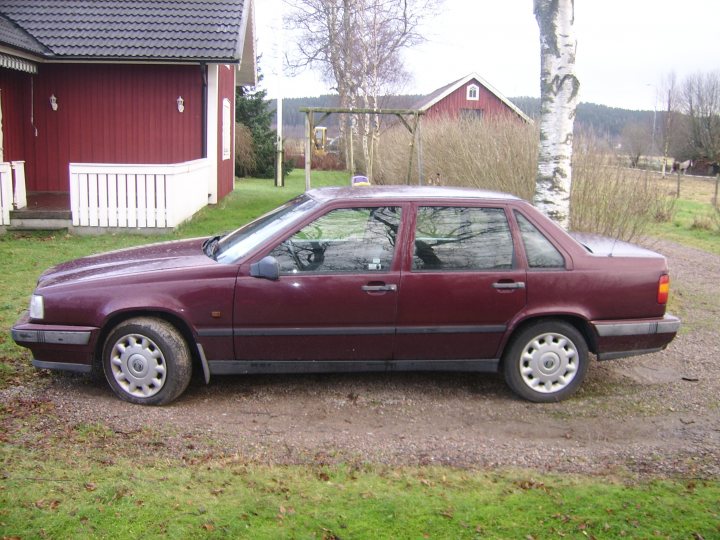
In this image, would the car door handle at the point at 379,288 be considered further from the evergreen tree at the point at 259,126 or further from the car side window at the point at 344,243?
the evergreen tree at the point at 259,126

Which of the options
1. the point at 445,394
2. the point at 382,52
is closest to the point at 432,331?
the point at 445,394

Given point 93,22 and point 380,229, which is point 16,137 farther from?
point 380,229

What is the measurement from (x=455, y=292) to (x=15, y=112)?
13016 millimetres

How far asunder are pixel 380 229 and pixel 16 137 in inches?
492

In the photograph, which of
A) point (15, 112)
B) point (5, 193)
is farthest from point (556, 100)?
point (15, 112)

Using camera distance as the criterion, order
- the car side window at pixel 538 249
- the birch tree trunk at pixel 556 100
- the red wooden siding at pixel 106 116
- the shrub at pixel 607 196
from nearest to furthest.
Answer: the car side window at pixel 538 249, the birch tree trunk at pixel 556 100, the shrub at pixel 607 196, the red wooden siding at pixel 106 116

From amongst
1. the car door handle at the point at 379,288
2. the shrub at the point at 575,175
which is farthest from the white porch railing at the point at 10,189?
the car door handle at the point at 379,288

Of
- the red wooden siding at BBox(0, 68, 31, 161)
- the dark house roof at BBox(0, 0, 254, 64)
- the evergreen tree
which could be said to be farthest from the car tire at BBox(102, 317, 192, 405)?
the evergreen tree

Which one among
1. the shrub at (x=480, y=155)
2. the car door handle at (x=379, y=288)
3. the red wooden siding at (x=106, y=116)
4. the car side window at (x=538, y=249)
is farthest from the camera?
the red wooden siding at (x=106, y=116)

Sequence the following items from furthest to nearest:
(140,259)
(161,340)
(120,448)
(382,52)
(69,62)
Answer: (382,52) → (69,62) → (140,259) → (161,340) → (120,448)

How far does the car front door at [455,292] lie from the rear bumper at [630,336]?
2.20 feet

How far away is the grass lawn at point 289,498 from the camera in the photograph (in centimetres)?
362

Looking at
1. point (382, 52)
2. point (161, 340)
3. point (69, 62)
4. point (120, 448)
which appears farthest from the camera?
point (382, 52)

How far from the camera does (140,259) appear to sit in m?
5.78
